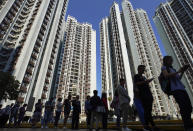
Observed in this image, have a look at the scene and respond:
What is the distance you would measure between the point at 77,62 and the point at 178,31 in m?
54.7

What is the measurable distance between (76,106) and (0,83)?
52.1 feet

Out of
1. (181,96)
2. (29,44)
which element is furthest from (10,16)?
(181,96)

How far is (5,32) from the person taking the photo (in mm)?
33750

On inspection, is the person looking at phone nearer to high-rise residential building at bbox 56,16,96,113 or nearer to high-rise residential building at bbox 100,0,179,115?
high-rise residential building at bbox 100,0,179,115

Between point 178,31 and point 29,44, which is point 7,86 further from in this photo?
point 178,31

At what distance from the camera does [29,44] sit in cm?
3381

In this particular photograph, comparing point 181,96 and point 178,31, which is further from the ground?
point 178,31

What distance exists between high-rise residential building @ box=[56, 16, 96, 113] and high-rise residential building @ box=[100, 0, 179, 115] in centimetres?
960

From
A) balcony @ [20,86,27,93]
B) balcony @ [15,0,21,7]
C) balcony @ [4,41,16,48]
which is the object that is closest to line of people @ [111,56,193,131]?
balcony @ [20,86,27,93]

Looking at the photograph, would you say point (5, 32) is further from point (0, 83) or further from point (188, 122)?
point (188, 122)

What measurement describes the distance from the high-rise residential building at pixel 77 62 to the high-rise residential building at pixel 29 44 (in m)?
21.1

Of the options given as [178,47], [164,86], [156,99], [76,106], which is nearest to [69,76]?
[156,99]

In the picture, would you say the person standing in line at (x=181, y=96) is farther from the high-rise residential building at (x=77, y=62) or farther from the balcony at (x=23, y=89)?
the high-rise residential building at (x=77, y=62)

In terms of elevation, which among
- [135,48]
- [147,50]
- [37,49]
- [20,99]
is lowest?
[20,99]
